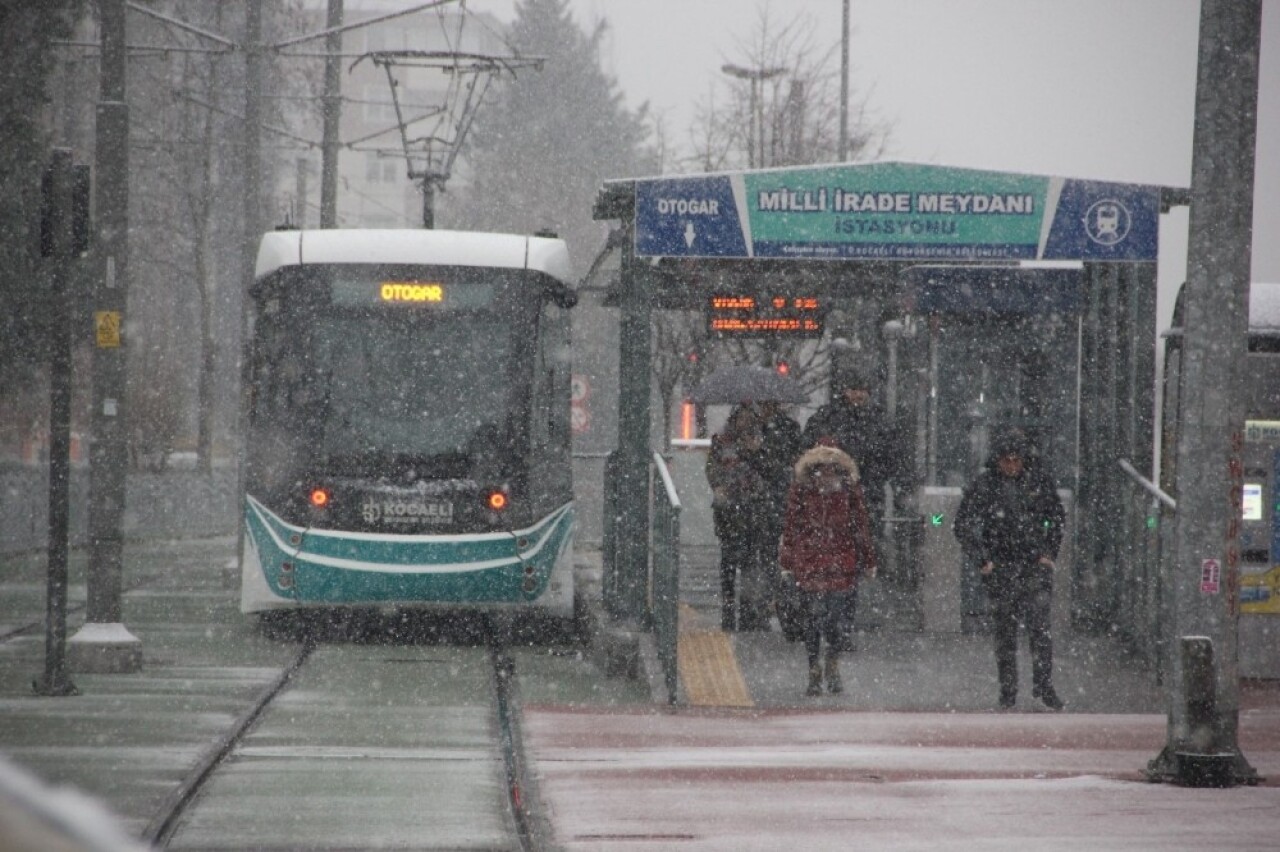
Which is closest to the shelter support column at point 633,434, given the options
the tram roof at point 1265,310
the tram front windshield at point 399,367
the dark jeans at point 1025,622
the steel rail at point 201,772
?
the tram front windshield at point 399,367

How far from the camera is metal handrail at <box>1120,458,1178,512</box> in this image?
13.2 m

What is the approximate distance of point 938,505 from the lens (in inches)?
610

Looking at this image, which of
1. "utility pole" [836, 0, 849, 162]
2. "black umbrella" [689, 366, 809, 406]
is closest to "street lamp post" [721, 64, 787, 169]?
"utility pole" [836, 0, 849, 162]

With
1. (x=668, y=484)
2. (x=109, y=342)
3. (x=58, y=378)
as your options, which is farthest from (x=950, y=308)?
(x=58, y=378)

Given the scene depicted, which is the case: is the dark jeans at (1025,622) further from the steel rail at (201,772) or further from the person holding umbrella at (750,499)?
the steel rail at (201,772)

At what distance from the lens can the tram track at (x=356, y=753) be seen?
7.44 meters

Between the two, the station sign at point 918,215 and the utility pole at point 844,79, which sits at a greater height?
the utility pole at point 844,79

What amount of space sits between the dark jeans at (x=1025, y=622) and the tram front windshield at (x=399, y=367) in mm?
5372

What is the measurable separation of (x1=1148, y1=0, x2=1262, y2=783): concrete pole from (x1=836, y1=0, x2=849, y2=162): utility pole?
25.6 m

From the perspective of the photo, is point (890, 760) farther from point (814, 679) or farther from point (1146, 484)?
point (1146, 484)

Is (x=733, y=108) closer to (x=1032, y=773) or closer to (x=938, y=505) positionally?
(x=938, y=505)

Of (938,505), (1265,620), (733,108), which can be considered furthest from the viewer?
(733,108)

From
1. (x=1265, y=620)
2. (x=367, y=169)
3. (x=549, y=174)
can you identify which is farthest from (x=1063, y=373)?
(x=367, y=169)

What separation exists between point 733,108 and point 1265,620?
2871cm
